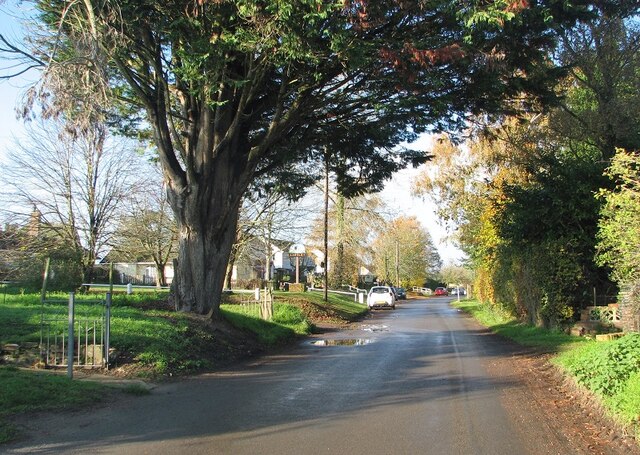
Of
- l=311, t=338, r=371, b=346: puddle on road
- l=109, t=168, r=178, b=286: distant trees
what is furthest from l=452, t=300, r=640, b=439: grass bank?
l=109, t=168, r=178, b=286: distant trees

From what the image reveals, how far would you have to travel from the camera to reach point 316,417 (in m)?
7.93

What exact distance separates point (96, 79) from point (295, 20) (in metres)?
3.61

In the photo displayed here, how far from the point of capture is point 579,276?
58.4ft

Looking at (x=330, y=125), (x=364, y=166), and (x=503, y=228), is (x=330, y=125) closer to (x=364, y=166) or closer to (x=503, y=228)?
(x=364, y=166)

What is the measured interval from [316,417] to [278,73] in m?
9.89

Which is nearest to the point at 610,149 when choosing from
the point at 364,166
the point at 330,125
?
the point at 364,166

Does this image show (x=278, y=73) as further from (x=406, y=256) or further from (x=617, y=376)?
(x=406, y=256)

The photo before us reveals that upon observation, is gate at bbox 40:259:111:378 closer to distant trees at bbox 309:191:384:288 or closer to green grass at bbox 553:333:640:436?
green grass at bbox 553:333:640:436

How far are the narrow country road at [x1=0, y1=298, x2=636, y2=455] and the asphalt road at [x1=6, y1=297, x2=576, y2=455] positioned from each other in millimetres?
13

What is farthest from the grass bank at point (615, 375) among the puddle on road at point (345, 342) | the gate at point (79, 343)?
the gate at point (79, 343)

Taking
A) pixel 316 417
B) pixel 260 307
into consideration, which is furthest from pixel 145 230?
pixel 316 417

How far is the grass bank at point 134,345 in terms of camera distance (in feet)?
27.9

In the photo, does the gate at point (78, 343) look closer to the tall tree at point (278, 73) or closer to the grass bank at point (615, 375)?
the tall tree at point (278, 73)

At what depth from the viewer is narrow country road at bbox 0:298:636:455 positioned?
6.62 m
